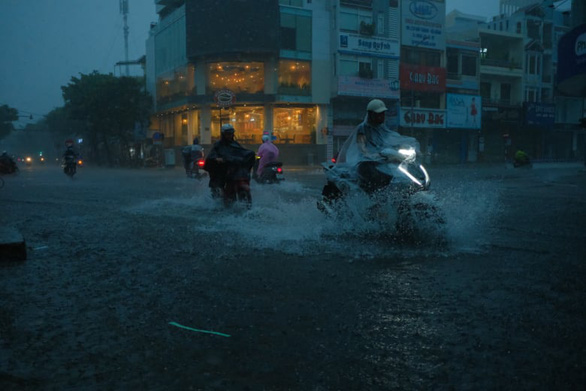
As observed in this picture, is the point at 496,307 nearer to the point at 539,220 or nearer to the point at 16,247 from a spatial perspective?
the point at 16,247

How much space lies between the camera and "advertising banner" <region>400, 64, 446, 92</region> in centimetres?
4244

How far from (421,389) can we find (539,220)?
648 cm

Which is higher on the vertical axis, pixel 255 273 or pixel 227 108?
pixel 227 108

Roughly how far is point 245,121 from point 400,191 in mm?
35324

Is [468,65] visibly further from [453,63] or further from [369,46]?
[369,46]

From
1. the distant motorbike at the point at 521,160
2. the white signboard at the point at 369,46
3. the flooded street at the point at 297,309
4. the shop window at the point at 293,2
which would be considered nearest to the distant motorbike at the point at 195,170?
the flooded street at the point at 297,309

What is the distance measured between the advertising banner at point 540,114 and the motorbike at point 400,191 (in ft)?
153

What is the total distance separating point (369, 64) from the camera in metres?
40.8

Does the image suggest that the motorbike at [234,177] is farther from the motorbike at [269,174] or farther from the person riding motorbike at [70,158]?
the person riding motorbike at [70,158]

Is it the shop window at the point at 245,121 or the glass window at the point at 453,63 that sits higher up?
the glass window at the point at 453,63

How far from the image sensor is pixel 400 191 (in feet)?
18.6

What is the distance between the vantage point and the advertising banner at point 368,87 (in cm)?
3912

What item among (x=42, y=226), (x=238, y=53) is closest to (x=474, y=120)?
(x=238, y=53)

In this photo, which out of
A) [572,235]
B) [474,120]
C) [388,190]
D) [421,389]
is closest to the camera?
[421,389]
